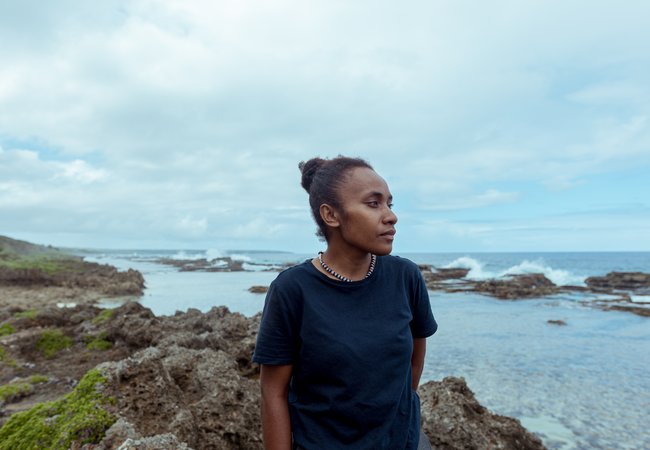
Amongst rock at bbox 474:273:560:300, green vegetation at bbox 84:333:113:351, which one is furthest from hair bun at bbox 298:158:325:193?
rock at bbox 474:273:560:300

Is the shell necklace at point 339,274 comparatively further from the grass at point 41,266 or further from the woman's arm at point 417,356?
the grass at point 41,266

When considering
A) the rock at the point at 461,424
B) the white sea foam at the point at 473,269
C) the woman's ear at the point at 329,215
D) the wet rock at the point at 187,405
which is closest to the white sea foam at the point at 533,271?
the white sea foam at the point at 473,269

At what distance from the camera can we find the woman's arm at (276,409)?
199 cm

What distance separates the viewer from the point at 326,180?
2.17 meters

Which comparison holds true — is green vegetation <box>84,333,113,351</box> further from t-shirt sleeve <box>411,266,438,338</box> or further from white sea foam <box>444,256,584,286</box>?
white sea foam <box>444,256,584,286</box>

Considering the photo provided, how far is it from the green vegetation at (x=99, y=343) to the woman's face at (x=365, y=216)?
959 centimetres

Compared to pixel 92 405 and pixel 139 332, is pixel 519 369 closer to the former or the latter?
pixel 139 332

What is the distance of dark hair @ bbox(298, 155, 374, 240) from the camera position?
213cm

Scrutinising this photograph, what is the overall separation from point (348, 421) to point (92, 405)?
7.87 ft

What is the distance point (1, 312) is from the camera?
14922 millimetres

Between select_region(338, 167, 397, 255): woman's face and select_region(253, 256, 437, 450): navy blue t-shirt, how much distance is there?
21 centimetres

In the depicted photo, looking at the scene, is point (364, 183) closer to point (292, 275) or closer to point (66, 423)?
point (292, 275)

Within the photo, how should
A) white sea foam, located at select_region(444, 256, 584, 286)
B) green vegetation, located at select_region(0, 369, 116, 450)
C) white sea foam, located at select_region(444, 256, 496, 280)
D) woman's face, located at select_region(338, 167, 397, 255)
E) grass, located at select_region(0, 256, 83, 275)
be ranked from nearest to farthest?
woman's face, located at select_region(338, 167, 397, 255), green vegetation, located at select_region(0, 369, 116, 450), grass, located at select_region(0, 256, 83, 275), white sea foam, located at select_region(444, 256, 584, 286), white sea foam, located at select_region(444, 256, 496, 280)

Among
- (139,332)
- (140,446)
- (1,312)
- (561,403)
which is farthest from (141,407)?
(1,312)
